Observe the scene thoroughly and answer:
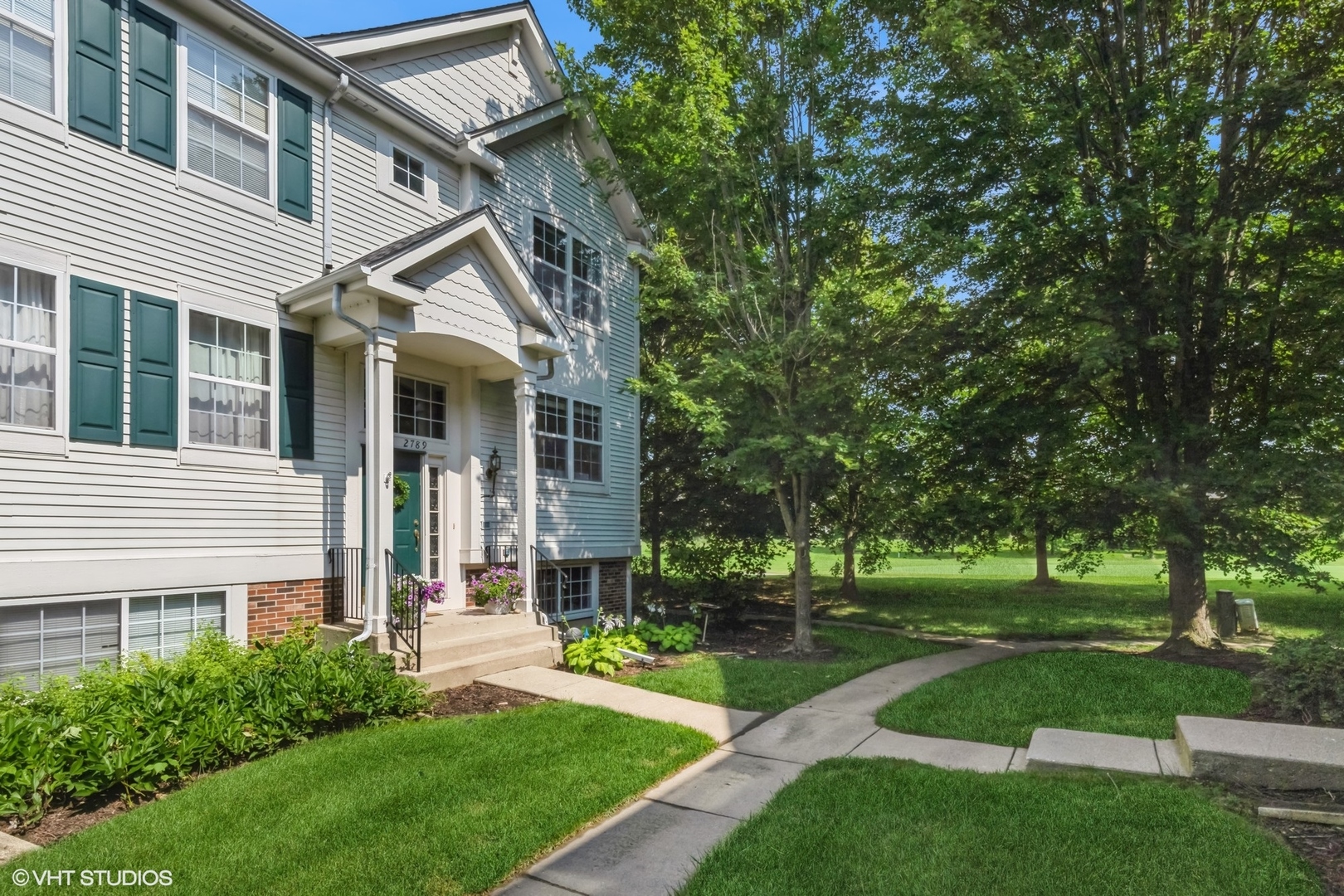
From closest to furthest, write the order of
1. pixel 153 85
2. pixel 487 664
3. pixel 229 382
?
pixel 153 85, pixel 229 382, pixel 487 664

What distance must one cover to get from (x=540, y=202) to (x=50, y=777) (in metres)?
9.80

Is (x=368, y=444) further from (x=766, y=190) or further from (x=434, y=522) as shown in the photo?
(x=766, y=190)

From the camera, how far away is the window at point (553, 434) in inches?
460

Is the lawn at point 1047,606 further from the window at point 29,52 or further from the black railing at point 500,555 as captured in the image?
the window at point 29,52

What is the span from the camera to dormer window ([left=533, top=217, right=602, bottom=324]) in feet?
40.0

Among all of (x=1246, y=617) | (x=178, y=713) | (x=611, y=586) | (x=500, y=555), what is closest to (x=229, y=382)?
(x=178, y=713)

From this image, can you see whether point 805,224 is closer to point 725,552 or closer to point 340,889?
point 725,552

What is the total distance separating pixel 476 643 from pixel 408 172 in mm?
6206

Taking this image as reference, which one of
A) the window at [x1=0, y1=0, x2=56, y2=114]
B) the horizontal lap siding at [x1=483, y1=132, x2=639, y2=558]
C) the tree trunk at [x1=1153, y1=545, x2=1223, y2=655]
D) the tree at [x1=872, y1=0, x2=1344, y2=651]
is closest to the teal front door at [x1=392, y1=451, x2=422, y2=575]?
the horizontal lap siding at [x1=483, y1=132, x2=639, y2=558]

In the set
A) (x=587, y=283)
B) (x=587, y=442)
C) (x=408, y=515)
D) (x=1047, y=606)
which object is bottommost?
(x=1047, y=606)

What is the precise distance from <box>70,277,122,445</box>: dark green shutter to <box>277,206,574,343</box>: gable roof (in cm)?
169

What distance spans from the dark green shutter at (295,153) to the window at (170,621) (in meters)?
4.23

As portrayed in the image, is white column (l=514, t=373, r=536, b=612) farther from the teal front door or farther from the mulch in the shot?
the mulch

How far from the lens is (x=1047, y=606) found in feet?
58.3
